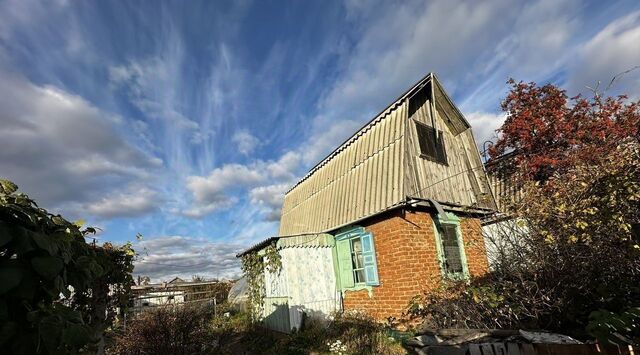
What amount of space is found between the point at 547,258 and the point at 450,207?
4011 mm

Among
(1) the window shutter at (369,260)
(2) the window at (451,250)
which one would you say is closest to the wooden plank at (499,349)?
(1) the window shutter at (369,260)

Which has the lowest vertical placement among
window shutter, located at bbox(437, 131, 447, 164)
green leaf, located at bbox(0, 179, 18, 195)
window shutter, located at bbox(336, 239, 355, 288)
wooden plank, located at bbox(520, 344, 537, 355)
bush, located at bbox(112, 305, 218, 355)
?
wooden plank, located at bbox(520, 344, 537, 355)

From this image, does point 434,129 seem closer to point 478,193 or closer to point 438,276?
point 478,193

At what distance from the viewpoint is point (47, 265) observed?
125 centimetres

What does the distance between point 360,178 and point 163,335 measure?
6265mm

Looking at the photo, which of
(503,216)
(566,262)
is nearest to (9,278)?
(566,262)

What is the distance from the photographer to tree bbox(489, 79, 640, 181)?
10766 millimetres

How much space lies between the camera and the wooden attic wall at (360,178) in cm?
891

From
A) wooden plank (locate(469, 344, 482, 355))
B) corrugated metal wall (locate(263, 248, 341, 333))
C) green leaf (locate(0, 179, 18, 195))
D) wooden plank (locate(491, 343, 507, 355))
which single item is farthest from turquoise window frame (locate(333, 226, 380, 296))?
green leaf (locate(0, 179, 18, 195))

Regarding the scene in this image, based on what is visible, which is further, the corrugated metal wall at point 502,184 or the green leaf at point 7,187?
the corrugated metal wall at point 502,184

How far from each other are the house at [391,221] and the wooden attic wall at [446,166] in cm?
4

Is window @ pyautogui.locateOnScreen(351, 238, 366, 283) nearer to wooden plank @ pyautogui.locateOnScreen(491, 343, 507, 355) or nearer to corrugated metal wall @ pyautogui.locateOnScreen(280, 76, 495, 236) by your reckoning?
corrugated metal wall @ pyautogui.locateOnScreen(280, 76, 495, 236)

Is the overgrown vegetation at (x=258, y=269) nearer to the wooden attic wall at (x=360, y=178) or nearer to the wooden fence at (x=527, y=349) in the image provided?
the wooden attic wall at (x=360, y=178)

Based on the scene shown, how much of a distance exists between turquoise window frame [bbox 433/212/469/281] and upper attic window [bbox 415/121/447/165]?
1.77 m
